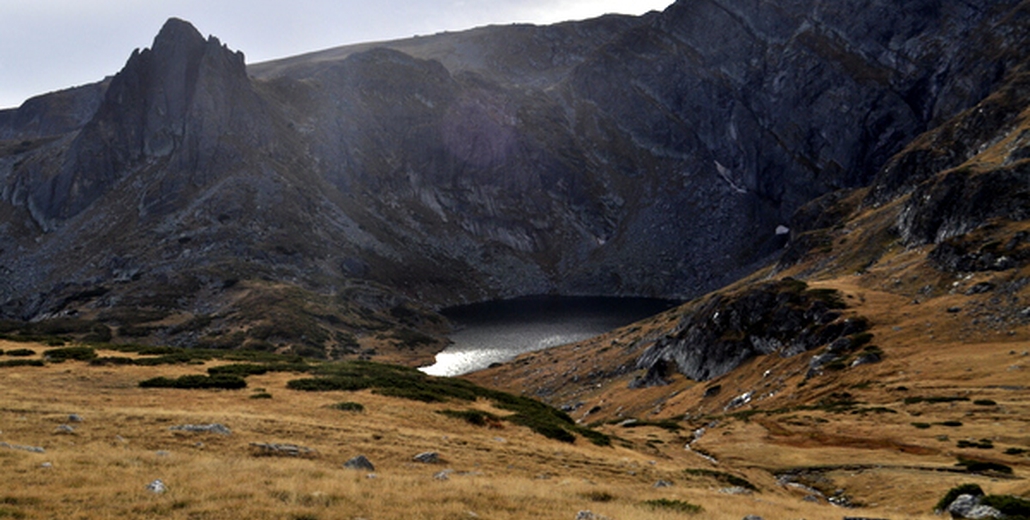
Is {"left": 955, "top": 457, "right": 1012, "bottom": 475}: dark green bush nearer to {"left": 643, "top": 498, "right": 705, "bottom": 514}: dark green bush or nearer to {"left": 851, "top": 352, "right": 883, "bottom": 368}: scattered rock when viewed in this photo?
{"left": 643, "top": 498, "right": 705, "bottom": 514}: dark green bush

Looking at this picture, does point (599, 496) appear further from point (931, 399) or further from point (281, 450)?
point (931, 399)

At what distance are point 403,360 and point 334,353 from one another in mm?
15806

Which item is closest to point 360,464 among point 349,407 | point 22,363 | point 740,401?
point 349,407

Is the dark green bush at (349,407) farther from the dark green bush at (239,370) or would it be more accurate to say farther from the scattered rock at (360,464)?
the dark green bush at (239,370)

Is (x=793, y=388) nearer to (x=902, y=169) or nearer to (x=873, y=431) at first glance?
(x=873, y=431)

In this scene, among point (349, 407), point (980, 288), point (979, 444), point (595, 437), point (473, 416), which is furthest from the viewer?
point (980, 288)

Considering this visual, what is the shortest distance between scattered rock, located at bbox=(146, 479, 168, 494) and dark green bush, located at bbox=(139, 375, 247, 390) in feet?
65.7

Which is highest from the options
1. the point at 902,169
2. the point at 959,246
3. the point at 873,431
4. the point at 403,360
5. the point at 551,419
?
the point at 902,169

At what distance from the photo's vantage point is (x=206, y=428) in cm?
2398

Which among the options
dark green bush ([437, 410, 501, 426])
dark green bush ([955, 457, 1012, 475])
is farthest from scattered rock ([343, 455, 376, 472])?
dark green bush ([955, 457, 1012, 475])

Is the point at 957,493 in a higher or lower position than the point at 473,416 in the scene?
lower

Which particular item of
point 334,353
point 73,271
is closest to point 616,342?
point 334,353

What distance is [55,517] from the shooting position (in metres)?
13.0

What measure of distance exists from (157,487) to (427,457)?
33.9ft
